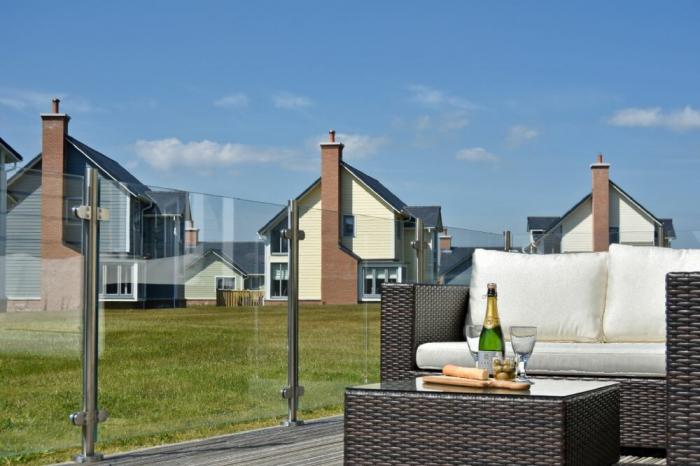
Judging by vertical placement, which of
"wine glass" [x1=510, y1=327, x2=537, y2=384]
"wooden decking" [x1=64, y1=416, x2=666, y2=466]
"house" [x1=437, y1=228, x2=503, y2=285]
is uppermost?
"house" [x1=437, y1=228, x2=503, y2=285]

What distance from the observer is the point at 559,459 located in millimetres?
2818

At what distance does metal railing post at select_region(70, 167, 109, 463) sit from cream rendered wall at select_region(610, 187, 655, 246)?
4.87 meters

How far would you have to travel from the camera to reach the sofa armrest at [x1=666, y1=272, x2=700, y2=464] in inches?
122

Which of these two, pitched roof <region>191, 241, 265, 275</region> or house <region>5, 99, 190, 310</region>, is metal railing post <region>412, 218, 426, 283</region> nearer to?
pitched roof <region>191, 241, 265, 275</region>

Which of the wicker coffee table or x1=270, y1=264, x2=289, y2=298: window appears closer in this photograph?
the wicker coffee table

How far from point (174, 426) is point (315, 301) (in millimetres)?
1280

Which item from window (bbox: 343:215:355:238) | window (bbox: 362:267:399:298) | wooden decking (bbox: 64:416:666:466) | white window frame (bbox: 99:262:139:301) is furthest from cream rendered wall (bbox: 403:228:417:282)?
white window frame (bbox: 99:262:139:301)

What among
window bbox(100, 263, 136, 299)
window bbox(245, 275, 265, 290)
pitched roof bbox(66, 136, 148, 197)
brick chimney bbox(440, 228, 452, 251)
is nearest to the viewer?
window bbox(100, 263, 136, 299)

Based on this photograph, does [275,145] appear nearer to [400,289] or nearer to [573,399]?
[400,289]

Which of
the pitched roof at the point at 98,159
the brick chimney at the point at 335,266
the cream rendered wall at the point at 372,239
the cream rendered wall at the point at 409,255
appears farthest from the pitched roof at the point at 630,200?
the pitched roof at the point at 98,159

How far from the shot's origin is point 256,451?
4340mm

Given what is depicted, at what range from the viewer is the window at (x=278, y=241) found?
17.2 ft

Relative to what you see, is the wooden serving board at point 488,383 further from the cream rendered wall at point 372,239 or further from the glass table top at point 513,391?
the cream rendered wall at point 372,239

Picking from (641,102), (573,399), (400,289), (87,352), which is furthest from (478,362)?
(641,102)
